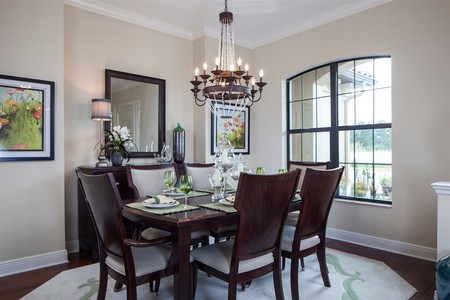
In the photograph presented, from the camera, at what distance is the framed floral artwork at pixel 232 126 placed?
4523 millimetres

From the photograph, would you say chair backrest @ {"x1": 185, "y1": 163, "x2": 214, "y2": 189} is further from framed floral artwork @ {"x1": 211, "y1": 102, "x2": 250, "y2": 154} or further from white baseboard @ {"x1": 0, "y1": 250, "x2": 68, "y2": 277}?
white baseboard @ {"x1": 0, "y1": 250, "x2": 68, "y2": 277}

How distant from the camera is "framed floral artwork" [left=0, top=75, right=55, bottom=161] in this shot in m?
2.83

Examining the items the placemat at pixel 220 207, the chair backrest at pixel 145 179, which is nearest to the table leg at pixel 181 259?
the placemat at pixel 220 207

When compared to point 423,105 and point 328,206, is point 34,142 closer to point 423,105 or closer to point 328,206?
point 328,206

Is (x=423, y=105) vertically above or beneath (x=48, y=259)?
above

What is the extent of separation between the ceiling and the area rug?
2.96 m

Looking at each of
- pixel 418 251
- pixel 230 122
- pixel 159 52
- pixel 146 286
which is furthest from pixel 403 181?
pixel 159 52

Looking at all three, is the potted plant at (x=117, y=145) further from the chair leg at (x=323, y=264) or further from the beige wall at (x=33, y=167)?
the chair leg at (x=323, y=264)

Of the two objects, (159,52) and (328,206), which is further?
(159,52)

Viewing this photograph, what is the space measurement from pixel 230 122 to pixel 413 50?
8.38 feet

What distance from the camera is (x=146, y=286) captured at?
8.44ft

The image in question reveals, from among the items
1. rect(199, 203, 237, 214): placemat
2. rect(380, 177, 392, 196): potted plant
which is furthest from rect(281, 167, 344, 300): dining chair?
rect(380, 177, 392, 196): potted plant

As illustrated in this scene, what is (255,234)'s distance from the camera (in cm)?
186

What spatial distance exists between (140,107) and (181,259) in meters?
2.73
